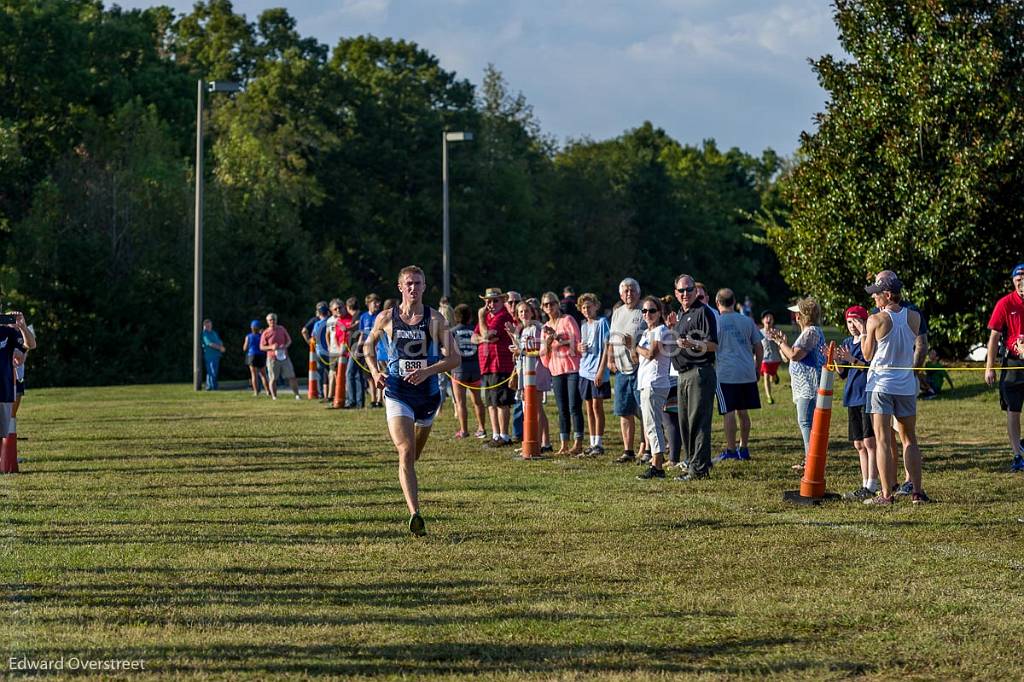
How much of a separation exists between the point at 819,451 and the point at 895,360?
1.06 m

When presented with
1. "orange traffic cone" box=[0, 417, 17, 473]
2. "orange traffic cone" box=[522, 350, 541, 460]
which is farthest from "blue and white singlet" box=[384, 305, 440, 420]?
"orange traffic cone" box=[0, 417, 17, 473]

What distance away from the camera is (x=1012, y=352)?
14.2 m

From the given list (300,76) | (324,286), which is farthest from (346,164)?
(324,286)

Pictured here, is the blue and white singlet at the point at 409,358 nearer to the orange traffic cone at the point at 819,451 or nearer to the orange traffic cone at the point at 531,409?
the orange traffic cone at the point at 819,451

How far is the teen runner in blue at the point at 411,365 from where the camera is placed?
10.8 meters

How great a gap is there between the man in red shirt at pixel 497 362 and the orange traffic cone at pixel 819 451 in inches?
252

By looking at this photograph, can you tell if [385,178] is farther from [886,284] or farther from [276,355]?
[886,284]

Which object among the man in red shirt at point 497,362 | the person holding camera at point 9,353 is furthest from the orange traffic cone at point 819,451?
the person holding camera at point 9,353

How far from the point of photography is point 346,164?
64.3m

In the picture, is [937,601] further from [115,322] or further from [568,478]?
[115,322]

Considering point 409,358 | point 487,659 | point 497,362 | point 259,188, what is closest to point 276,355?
point 497,362

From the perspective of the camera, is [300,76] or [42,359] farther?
[300,76]

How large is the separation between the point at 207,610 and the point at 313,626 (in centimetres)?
80

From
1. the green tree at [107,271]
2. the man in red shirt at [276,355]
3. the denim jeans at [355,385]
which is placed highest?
the green tree at [107,271]
